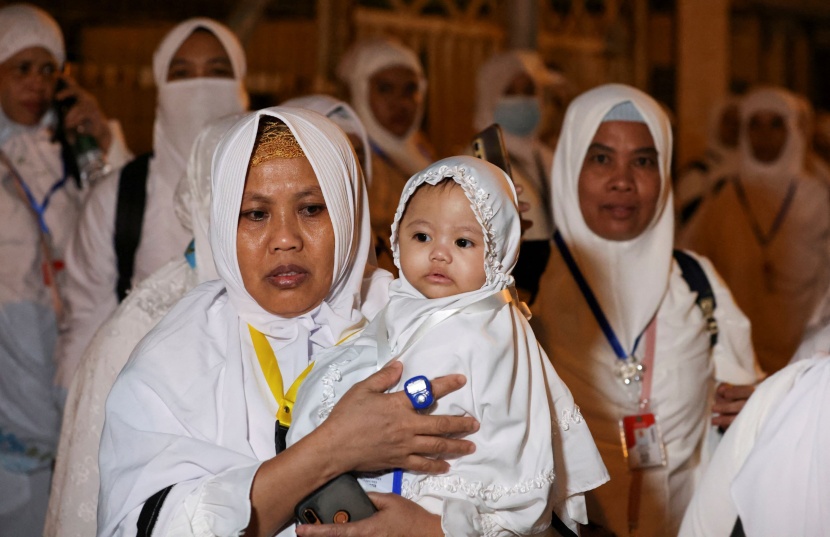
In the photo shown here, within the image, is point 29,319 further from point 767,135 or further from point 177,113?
point 767,135

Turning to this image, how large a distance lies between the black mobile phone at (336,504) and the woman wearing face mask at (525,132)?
151cm

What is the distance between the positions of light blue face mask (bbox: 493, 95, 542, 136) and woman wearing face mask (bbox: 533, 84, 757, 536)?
2758 mm

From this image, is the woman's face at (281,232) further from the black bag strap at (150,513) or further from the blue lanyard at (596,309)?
the blue lanyard at (596,309)

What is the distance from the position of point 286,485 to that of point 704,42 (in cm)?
1102

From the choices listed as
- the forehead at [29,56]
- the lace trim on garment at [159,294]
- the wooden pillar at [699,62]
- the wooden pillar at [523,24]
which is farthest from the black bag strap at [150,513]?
the wooden pillar at [699,62]

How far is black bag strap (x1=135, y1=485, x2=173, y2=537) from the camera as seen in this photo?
2.56 meters

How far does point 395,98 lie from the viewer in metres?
6.80

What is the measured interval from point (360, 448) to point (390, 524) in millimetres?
179

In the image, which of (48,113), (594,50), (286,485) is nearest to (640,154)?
(286,485)

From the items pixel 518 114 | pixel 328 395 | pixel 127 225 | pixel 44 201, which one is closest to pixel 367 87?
pixel 518 114

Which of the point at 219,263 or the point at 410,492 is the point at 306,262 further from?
the point at 410,492

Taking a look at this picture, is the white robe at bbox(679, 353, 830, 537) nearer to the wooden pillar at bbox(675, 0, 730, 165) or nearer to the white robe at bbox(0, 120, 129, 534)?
the white robe at bbox(0, 120, 129, 534)

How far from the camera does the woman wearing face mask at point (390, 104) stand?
21.4 ft

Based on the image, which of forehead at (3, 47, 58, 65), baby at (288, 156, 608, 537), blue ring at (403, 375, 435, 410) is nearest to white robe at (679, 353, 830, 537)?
baby at (288, 156, 608, 537)
